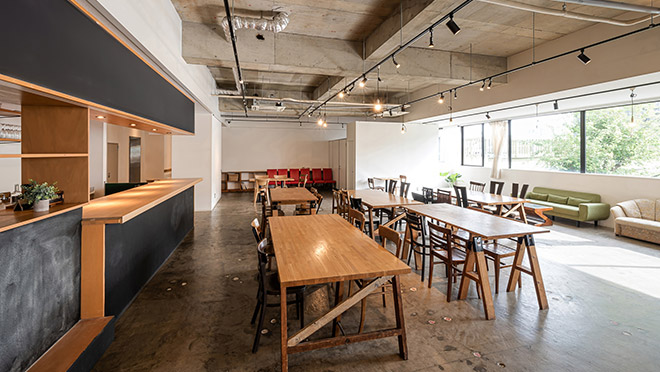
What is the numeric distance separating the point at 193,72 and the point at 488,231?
5.82m

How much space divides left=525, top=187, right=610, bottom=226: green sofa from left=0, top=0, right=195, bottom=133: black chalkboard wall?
8619mm

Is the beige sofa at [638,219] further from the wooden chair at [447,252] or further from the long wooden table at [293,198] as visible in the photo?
the long wooden table at [293,198]

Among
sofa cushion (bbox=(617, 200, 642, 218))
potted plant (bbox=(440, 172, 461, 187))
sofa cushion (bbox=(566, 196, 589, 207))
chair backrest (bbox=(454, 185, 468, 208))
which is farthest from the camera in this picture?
potted plant (bbox=(440, 172, 461, 187))

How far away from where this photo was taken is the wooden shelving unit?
1320 cm

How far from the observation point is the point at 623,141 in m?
6.91

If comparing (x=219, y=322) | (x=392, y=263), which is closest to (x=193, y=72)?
(x=219, y=322)

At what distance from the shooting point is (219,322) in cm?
280

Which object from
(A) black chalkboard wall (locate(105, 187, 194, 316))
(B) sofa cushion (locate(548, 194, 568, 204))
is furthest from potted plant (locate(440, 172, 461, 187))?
(A) black chalkboard wall (locate(105, 187, 194, 316))

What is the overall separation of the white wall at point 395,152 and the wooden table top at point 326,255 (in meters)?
7.09

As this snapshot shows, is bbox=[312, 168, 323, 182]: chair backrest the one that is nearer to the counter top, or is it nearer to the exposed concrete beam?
the exposed concrete beam

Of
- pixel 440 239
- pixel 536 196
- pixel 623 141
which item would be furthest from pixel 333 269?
pixel 623 141

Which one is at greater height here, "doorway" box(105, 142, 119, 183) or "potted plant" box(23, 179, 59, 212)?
"doorway" box(105, 142, 119, 183)

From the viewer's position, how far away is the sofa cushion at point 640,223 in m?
5.29

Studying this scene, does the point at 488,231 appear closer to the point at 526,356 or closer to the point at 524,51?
the point at 526,356
